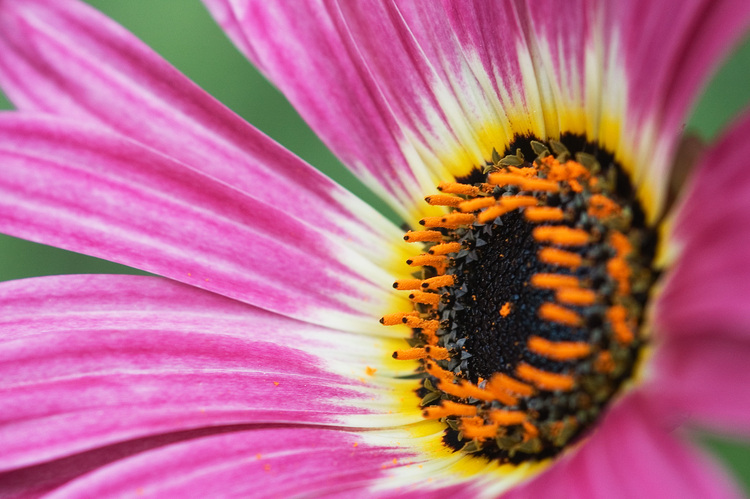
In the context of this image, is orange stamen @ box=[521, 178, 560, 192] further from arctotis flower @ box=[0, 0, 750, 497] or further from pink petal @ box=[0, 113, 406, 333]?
pink petal @ box=[0, 113, 406, 333]

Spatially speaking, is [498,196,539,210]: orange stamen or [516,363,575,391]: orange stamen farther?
[498,196,539,210]: orange stamen

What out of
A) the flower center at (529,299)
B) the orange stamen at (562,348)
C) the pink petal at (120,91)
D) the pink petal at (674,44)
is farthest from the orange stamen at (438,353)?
the pink petal at (674,44)

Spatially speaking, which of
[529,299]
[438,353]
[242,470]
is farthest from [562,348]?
[242,470]

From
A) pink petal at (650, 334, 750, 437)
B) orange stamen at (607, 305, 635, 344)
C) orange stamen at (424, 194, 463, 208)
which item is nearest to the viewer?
pink petal at (650, 334, 750, 437)

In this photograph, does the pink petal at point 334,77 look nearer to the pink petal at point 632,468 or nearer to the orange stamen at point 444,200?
the orange stamen at point 444,200

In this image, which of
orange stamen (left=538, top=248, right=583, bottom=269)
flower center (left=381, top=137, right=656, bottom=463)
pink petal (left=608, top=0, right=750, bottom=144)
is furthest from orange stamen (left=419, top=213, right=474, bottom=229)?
pink petal (left=608, top=0, right=750, bottom=144)

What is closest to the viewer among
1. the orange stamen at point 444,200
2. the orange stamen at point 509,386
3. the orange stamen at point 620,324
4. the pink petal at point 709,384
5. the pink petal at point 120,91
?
the pink petal at point 709,384
